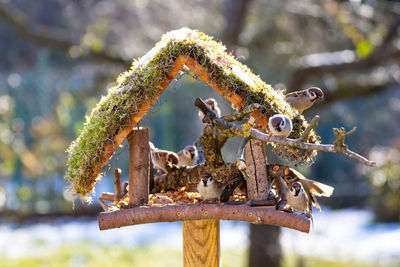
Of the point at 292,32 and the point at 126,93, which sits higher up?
the point at 292,32

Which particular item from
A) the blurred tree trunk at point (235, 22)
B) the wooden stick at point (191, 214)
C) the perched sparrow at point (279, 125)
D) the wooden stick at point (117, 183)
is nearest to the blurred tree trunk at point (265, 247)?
the blurred tree trunk at point (235, 22)

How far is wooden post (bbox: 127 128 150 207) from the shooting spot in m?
2.20

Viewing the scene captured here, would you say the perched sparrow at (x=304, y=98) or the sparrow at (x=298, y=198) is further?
the perched sparrow at (x=304, y=98)

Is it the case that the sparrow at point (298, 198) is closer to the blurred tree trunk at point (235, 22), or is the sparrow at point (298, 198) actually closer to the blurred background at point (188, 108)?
the blurred background at point (188, 108)

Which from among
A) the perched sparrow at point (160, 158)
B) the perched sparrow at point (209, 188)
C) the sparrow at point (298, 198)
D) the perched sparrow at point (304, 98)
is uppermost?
the perched sparrow at point (304, 98)

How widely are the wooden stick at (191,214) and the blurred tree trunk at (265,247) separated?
366 centimetres

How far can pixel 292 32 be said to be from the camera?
5.89m

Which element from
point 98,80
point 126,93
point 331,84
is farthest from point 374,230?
point 126,93

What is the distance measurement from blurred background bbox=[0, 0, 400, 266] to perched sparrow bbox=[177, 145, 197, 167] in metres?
0.50

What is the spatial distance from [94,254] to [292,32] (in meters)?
4.31

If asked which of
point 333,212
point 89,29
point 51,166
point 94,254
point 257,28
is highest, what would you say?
point 89,29

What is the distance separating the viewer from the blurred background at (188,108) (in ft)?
17.0

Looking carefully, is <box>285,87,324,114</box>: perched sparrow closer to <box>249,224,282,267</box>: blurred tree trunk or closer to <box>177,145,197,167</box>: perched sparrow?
<box>177,145,197,167</box>: perched sparrow

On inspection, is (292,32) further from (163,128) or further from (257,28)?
(163,128)
